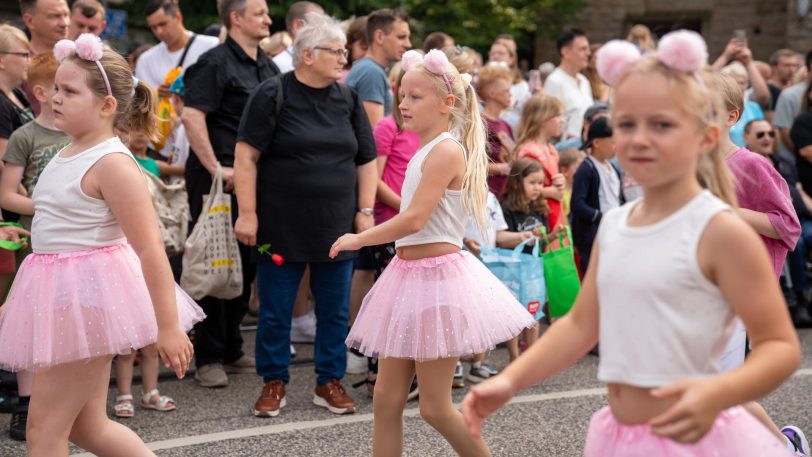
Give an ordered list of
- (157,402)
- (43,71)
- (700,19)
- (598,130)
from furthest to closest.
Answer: (700,19) < (598,130) < (157,402) < (43,71)

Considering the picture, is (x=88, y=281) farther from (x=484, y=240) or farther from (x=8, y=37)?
(x=484, y=240)

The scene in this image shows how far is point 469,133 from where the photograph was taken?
4.81 metres

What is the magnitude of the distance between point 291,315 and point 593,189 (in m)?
2.79

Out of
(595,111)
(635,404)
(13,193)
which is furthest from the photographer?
(595,111)

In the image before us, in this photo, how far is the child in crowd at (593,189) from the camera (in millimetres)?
7688

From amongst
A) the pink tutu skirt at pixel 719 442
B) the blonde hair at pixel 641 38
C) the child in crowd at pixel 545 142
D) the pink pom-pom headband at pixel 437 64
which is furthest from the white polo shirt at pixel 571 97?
the pink tutu skirt at pixel 719 442

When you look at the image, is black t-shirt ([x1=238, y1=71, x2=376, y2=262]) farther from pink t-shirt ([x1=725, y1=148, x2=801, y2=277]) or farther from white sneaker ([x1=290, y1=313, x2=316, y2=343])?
pink t-shirt ([x1=725, y1=148, x2=801, y2=277])

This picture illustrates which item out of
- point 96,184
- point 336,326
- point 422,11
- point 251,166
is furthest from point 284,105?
A: point 422,11

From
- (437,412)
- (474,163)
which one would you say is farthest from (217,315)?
(437,412)

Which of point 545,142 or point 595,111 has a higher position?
point 595,111

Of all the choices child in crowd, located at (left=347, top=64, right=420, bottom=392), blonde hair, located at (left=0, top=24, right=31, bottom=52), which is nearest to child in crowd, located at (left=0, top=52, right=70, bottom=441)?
blonde hair, located at (left=0, top=24, right=31, bottom=52)

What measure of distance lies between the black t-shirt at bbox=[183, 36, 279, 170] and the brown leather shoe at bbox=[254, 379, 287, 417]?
1510 mm

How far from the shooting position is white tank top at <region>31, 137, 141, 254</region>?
3.80 m

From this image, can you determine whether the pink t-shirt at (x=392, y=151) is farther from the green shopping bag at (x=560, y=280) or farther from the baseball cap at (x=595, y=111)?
the baseball cap at (x=595, y=111)
